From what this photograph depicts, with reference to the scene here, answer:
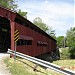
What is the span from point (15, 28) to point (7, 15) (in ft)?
3.54

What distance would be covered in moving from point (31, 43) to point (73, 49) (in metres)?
49.9

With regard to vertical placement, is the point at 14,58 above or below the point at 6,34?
below

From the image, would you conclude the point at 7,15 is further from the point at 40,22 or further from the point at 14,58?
the point at 40,22

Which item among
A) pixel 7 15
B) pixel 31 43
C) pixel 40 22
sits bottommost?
pixel 31 43

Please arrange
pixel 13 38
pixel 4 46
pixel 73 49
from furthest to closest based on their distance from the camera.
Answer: pixel 73 49, pixel 4 46, pixel 13 38

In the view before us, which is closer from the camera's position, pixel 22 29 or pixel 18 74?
pixel 18 74

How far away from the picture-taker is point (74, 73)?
11172mm

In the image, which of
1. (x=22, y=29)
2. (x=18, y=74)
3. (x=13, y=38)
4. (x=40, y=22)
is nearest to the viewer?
(x=18, y=74)

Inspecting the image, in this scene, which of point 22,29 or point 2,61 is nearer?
point 2,61

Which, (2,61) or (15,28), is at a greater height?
(15,28)

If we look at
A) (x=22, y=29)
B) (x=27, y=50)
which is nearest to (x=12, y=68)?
(x=22, y=29)

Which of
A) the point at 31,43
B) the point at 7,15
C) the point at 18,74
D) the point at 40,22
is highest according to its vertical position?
the point at 40,22

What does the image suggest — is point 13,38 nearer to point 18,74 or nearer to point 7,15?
point 7,15

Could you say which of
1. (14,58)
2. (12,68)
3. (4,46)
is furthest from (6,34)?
(12,68)
